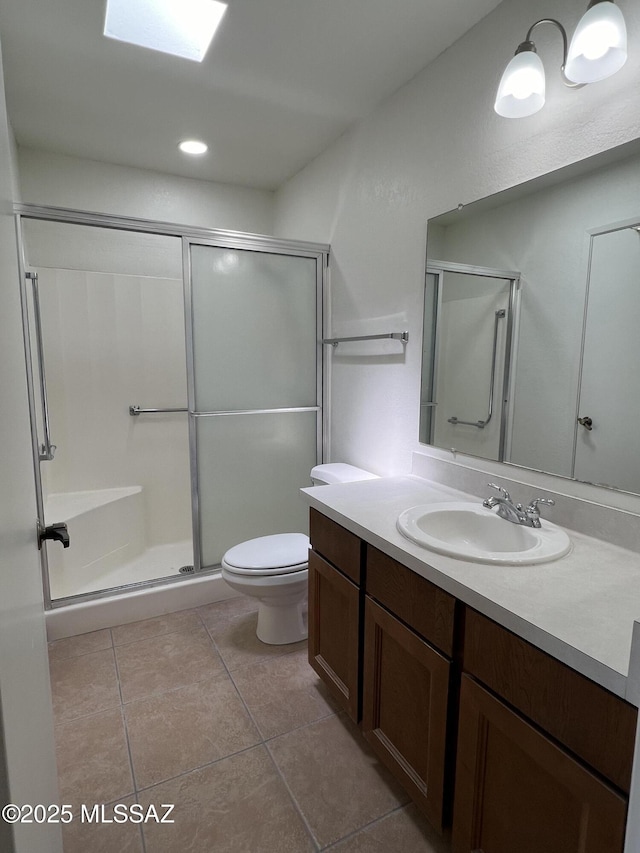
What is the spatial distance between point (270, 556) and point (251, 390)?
0.92 meters

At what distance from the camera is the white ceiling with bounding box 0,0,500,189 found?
1.67m

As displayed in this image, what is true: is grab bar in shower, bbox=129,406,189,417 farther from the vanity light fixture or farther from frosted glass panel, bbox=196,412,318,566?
the vanity light fixture

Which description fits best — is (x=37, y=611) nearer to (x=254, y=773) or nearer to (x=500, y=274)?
(x=254, y=773)

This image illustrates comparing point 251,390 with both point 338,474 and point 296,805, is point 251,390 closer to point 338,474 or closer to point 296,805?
point 338,474

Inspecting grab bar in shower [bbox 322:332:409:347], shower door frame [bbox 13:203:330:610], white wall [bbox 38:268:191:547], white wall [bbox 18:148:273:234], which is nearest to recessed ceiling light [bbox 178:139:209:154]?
white wall [bbox 18:148:273:234]

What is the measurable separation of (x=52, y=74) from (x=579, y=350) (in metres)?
2.34

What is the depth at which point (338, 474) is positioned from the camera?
2.42 meters

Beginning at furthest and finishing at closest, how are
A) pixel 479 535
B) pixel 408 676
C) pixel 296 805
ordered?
1. pixel 479 535
2. pixel 296 805
3. pixel 408 676

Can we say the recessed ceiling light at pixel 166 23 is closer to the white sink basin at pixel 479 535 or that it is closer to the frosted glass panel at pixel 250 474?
the frosted glass panel at pixel 250 474

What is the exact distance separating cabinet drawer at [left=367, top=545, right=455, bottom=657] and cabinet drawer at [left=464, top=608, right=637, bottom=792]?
73 millimetres

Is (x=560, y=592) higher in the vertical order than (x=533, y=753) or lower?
higher

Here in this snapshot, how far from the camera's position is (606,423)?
1.36 m

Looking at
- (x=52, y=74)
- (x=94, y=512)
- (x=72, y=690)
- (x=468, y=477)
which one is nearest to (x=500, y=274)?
(x=468, y=477)

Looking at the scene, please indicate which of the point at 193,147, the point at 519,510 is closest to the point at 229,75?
the point at 193,147
